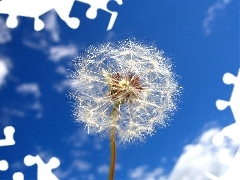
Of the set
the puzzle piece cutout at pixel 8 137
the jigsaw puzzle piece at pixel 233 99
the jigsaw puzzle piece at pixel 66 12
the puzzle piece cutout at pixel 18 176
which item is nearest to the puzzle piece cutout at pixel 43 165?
the puzzle piece cutout at pixel 18 176

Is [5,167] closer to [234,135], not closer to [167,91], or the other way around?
[167,91]

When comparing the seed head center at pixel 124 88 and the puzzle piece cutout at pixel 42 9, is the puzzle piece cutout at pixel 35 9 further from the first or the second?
the seed head center at pixel 124 88

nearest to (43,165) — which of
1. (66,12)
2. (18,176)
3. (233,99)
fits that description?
(18,176)

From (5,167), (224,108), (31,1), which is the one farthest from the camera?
(31,1)

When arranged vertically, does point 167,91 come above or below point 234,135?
above

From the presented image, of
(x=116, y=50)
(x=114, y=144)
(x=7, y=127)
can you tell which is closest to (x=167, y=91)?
(x=116, y=50)

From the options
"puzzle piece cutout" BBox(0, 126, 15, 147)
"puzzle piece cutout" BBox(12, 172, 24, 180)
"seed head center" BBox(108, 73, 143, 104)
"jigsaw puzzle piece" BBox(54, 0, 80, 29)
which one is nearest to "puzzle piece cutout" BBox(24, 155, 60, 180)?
"puzzle piece cutout" BBox(12, 172, 24, 180)

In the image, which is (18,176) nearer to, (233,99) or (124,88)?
(124,88)
